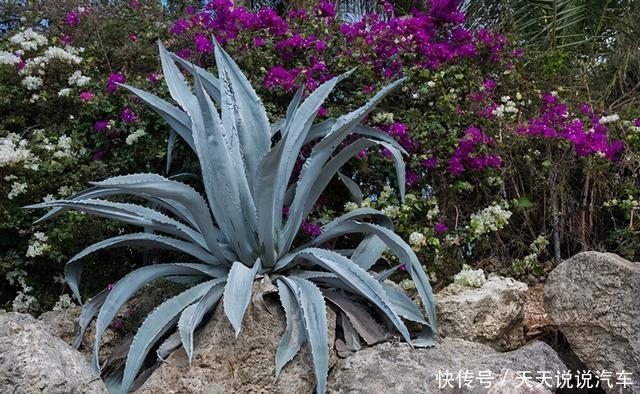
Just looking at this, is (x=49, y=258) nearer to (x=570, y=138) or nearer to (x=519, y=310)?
(x=519, y=310)

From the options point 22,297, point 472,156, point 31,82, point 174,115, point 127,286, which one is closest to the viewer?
point 127,286

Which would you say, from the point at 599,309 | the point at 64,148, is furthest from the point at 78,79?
the point at 599,309

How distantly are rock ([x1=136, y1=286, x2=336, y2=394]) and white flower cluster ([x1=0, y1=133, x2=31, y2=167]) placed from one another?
1.46 metres

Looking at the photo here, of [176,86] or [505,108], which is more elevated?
[505,108]

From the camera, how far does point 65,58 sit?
12.1 feet

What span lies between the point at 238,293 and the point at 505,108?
2077 mm

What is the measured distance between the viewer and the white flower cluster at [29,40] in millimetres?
3885

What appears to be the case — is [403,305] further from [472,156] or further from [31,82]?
[31,82]

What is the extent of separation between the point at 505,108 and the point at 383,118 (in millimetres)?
699

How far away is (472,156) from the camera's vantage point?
331 centimetres

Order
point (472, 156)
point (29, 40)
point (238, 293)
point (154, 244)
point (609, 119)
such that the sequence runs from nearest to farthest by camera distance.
A: point (238, 293) < point (154, 244) < point (472, 156) < point (609, 119) < point (29, 40)

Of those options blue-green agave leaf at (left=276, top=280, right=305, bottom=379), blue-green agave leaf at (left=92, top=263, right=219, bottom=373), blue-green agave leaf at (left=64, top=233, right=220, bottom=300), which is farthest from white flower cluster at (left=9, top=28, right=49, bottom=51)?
blue-green agave leaf at (left=276, top=280, right=305, bottom=379)

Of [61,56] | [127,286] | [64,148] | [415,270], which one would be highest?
[61,56]

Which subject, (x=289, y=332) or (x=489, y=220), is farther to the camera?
(x=489, y=220)
